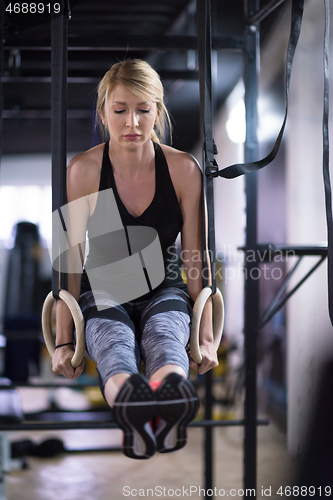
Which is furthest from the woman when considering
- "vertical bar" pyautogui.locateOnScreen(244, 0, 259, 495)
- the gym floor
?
the gym floor

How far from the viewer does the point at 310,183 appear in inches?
113

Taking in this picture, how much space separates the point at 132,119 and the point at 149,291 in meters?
0.47

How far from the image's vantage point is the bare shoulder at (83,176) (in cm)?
130

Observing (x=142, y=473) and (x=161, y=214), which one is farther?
(x=142, y=473)

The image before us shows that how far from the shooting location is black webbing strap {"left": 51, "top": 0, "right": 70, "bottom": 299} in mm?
1176

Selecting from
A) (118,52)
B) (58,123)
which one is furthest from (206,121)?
(118,52)

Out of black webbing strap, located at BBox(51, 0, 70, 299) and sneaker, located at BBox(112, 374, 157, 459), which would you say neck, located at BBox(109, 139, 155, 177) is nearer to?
black webbing strap, located at BBox(51, 0, 70, 299)

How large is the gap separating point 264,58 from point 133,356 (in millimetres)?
3357

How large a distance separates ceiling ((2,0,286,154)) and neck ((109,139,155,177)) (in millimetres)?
275

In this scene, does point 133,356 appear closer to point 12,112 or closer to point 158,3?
point 158,3

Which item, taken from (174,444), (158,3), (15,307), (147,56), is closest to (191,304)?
(174,444)

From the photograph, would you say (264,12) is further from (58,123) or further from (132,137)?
(58,123)

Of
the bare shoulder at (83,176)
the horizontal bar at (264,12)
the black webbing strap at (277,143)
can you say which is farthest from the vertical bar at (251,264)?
the bare shoulder at (83,176)

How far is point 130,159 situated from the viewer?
4.35ft
